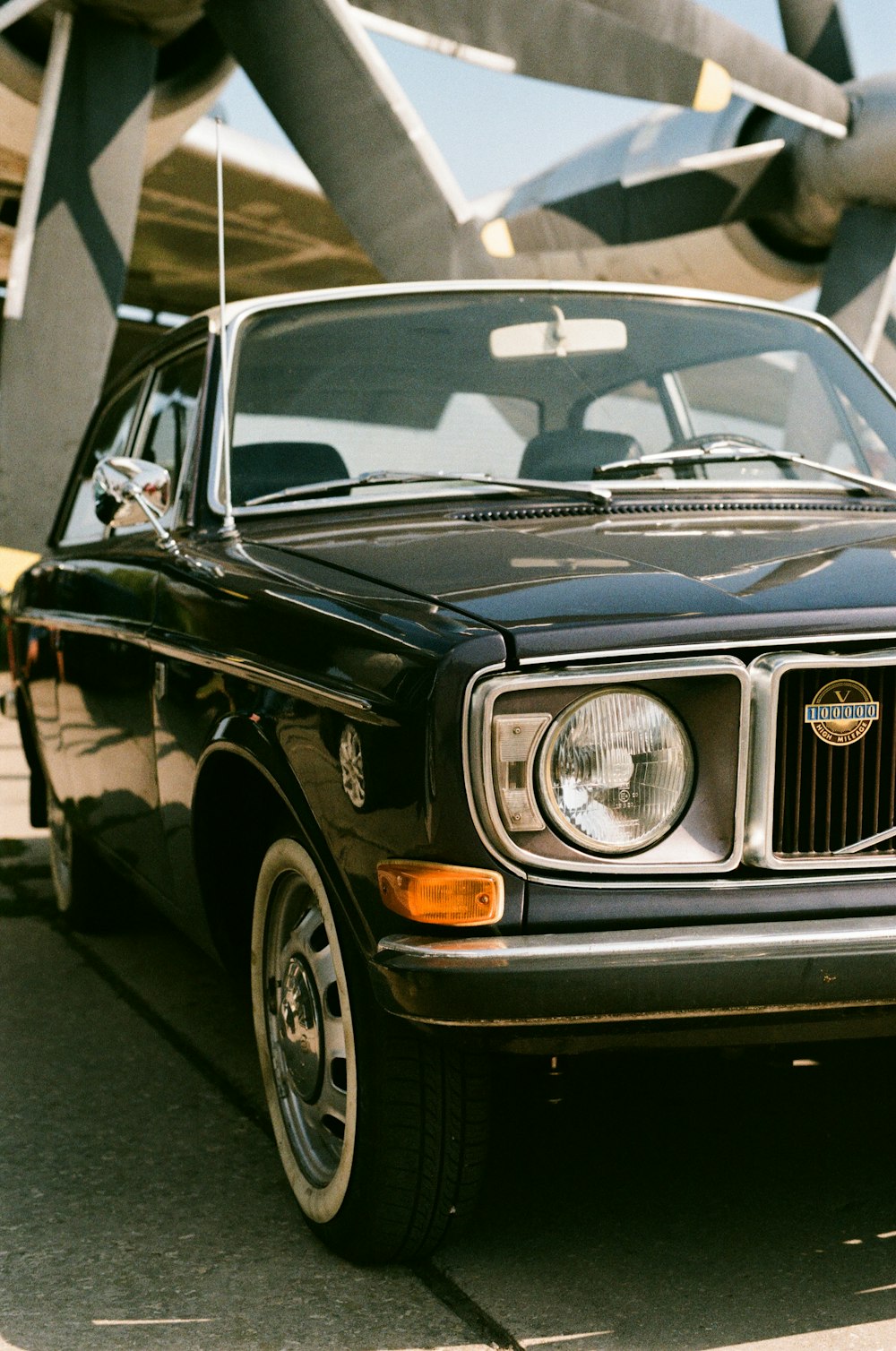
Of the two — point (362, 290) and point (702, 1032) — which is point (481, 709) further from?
point (362, 290)

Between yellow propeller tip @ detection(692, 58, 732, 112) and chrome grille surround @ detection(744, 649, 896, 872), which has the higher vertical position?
yellow propeller tip @ detection(692, 58, 732, 112)

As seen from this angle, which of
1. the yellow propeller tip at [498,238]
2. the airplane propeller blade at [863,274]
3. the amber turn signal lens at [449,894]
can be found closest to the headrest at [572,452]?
the amber turn signal lens at [449,894]

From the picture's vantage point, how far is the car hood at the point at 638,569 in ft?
6.86

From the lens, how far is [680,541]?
2.57 meters

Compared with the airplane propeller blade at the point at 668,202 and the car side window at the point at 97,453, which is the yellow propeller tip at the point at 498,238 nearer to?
the airplane propeller blade at the point at 668,202

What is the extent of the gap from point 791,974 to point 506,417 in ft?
5.57

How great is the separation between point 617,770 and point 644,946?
0.24 metres

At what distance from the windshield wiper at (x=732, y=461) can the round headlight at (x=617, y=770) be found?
1239 mm

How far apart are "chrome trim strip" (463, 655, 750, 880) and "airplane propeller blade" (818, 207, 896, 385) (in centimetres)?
1340

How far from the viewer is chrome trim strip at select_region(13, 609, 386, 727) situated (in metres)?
2.15

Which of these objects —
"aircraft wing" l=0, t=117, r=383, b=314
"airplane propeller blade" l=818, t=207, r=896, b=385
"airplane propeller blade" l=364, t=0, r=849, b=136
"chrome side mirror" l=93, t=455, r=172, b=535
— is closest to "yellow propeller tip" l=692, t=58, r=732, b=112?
Result: "airplane propeller blade" l=364, t=0, r=849, b=136

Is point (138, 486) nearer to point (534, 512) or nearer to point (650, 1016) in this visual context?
point (534, 512)

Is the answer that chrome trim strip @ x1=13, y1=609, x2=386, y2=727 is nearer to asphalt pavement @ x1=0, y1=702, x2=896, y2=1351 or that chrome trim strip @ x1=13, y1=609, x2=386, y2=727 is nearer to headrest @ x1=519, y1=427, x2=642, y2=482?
asphalt pavement @ x1=0, y1=702, x2=896, y2=1351

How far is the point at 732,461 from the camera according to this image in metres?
3.32
